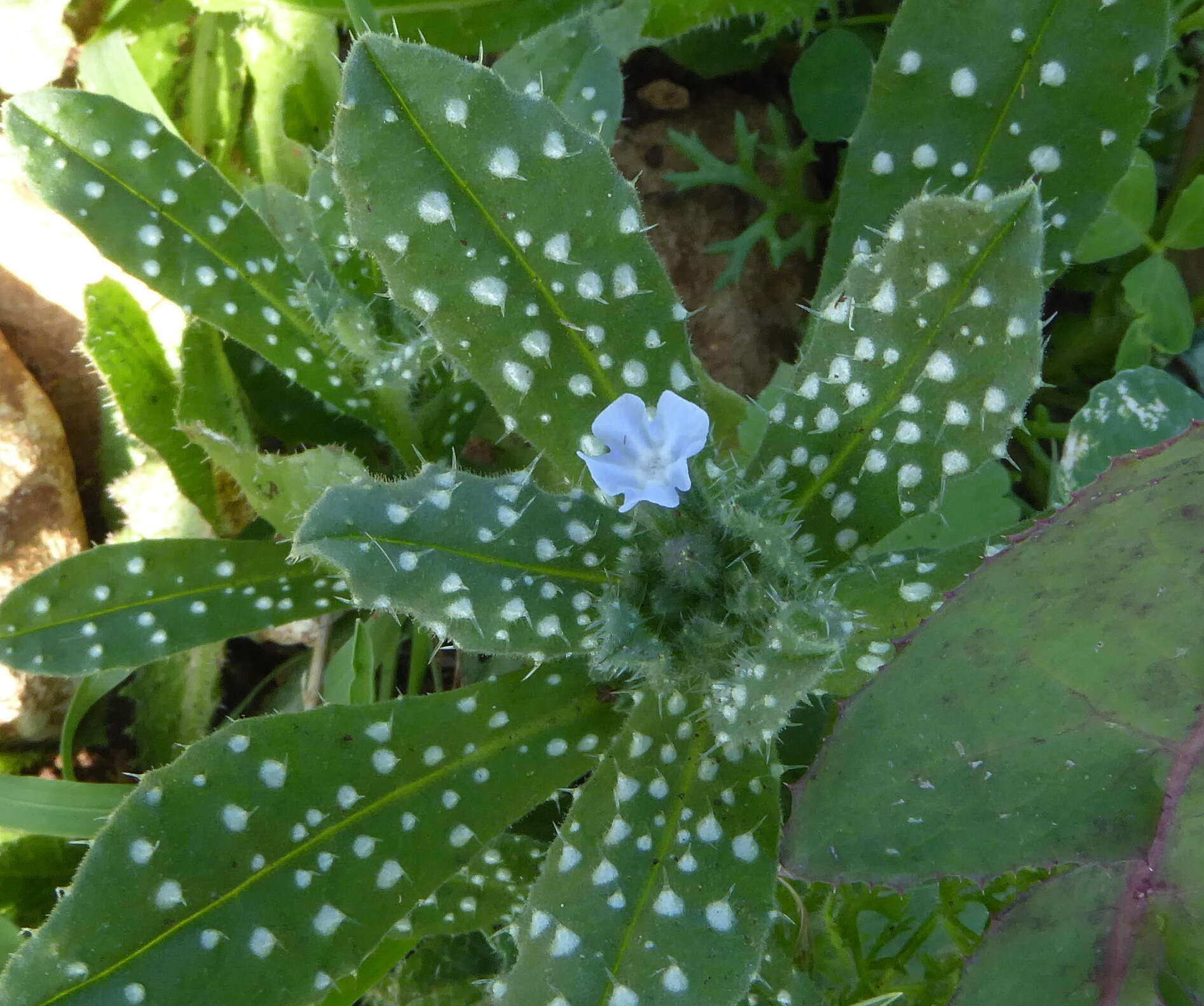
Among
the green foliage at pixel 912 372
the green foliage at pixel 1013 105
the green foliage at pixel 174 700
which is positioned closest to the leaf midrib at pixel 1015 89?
the green foliage at pixel 1013 105

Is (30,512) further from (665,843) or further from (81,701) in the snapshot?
(665,843)

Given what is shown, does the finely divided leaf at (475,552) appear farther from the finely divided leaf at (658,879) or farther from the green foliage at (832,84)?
the green foliage at (832,84)

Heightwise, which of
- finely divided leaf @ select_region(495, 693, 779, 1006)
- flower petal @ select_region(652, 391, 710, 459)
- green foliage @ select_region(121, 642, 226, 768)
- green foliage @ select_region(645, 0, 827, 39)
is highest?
green foliage @ select_region(645, 0, 827, 39)

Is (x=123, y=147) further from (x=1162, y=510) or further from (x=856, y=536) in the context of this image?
(x=1162, y=510)

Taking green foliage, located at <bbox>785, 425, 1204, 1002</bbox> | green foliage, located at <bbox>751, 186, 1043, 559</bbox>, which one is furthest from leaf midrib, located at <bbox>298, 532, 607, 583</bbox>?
green foliage, located at <bbox>785, 425, 1204, 1002</bbox>

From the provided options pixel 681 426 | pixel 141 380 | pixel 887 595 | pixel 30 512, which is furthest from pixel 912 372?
pixel 30 512

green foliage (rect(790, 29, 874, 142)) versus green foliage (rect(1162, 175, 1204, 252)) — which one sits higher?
green foliage (rect(790, 29, 874, 142))

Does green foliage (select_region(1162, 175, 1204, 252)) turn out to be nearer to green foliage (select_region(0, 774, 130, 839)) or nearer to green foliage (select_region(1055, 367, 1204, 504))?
green foliage (select_region(1055, 367, 1204, 504))
